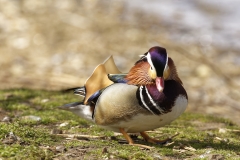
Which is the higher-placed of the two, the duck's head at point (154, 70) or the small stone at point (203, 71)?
the duck's head at point (154, 70)

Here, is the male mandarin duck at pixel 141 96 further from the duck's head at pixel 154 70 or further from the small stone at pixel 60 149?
the small stone at pixel 60 149

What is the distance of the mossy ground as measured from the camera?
14.5 feet

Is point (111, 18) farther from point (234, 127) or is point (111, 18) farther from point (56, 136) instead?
point (56, 136)

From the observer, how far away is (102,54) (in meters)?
11.9

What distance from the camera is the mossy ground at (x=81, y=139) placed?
4.41 m

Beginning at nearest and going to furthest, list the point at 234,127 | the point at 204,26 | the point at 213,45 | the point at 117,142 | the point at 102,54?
1. the point at 117,142
2. the point at 234,127
3. the point at 102,54
4. the point at 213,45
5. the point at 204,26

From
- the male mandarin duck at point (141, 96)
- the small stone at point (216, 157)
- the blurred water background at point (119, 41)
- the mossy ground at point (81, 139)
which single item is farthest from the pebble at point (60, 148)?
the blurred water background at point (119, 41)

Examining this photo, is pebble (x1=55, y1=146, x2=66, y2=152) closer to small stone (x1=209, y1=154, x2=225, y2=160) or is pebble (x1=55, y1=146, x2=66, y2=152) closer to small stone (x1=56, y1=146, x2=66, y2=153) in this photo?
small stone (x1=56, y1=146, x2=66, y2=153)

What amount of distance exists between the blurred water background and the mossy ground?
→ 1981 millimetres

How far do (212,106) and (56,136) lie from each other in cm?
457

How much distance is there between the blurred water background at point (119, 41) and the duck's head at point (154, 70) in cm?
393

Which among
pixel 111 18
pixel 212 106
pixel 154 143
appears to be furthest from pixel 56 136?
pixel 111 18

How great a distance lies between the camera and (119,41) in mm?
12695

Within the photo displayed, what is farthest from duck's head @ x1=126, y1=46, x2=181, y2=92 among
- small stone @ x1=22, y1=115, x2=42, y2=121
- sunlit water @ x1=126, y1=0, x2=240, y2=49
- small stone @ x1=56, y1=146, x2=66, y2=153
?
sunlit water @ x1=126, y1=0, x2=240, y2=49
